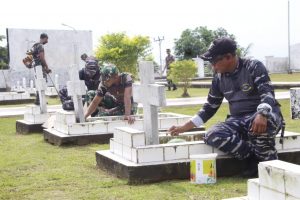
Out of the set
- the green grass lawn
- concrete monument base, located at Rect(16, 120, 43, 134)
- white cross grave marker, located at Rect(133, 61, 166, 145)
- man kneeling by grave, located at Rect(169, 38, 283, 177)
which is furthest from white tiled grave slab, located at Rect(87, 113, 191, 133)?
man kneeling by grave, located at Rect(169, 38, 283, 177)

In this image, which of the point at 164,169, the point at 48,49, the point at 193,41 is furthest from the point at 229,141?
the point at 193,41

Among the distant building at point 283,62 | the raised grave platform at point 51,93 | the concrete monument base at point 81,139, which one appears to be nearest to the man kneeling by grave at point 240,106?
the concrete monument base at point 81,139

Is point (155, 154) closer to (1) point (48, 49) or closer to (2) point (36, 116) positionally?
(2) point (36, 116)

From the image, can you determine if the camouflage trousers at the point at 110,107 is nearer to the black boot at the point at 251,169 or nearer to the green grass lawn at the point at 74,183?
the green grass lawn at the point at 74,183

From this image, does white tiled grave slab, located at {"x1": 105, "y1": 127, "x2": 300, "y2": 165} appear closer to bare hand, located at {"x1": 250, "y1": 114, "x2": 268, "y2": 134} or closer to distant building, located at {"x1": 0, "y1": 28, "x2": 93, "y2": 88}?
bare hand, located at {"x1": 250, "y1": 114, "x2": 268, "y2": 134}

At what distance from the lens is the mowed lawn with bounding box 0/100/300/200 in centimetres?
423

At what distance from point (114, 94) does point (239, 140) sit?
128 inches

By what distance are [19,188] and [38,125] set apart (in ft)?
15.6

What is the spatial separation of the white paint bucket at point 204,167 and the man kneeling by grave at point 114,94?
2.43 meters

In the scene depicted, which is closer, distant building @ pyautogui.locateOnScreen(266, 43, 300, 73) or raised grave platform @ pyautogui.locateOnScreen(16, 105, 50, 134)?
raised grave platform @ pyautogui.locateOnScreen(16, 105, 50, 134)

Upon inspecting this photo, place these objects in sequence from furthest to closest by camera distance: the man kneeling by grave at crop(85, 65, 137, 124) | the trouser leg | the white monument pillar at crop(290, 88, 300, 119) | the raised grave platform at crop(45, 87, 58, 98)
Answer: the raised grave platform at crop(45, 87, 58, 98)
the man kneeling by grave at crop(85, 65, 137, 124)
the trouser leg
the white monument pillar at crop(290, 88, 300, 119)

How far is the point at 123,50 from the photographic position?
1118 inches

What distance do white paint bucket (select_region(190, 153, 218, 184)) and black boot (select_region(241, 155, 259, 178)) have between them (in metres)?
0.36

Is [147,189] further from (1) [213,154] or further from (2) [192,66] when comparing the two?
(2) [192,66]
